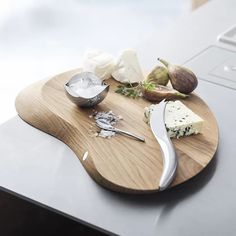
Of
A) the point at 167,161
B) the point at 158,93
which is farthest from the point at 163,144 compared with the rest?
the point at 158,93

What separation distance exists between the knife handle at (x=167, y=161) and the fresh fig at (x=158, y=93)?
16 centimetres

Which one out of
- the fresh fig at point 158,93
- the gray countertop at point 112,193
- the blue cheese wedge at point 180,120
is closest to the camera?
the gray countertop at point 112,193

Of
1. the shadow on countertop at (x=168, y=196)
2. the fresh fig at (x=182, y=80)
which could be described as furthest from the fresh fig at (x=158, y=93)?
the shadow on countertop at (x=168, y=196)

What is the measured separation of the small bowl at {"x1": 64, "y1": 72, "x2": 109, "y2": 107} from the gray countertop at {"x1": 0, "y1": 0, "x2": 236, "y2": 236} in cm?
10

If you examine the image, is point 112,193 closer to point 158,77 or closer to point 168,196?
point 168,196

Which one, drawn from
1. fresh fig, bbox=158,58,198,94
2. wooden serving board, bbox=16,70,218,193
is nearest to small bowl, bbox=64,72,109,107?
wooden serving board, bbox=16,70,218,193

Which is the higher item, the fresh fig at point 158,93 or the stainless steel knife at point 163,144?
the stainless steel knife at point 163,144

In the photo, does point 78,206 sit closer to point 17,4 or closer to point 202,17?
point 202,17

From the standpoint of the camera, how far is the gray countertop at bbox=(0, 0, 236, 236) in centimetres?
77

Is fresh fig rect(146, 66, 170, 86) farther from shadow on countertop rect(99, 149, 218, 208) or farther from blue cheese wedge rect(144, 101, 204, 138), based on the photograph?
shadow on countertop rect(99, 149, 218, 208)

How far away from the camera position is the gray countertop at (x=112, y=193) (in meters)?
0.77

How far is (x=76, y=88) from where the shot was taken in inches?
40.1

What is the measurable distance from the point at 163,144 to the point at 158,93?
185 mm

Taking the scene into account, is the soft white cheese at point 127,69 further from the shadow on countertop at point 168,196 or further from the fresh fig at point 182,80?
the shadow on countertop at point 168,196
